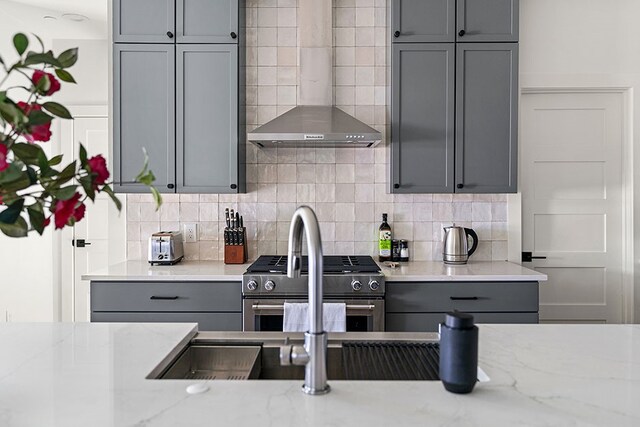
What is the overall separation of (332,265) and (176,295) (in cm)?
93

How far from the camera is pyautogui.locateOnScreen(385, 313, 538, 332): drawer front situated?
2805 millimetres

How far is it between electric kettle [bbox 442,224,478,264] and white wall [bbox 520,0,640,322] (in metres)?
1.15

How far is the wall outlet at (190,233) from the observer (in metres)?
3.44

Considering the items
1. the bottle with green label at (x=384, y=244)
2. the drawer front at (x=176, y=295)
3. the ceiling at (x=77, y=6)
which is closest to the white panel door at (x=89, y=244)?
the ceiling at (x=77, y=6)

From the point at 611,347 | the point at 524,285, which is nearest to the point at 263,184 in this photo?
the point at 524,285

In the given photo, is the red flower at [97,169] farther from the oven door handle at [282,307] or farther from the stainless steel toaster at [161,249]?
the stainless steel toaster at [161,249]

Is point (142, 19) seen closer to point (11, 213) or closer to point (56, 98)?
point (56, 98)

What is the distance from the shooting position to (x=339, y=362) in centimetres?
143

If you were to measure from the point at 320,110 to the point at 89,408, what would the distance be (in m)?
2.48

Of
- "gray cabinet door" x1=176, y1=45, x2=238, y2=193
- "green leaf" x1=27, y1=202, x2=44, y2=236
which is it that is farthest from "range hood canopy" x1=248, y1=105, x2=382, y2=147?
"green leaf" x1=27, y1=202, x2=44, y2=236

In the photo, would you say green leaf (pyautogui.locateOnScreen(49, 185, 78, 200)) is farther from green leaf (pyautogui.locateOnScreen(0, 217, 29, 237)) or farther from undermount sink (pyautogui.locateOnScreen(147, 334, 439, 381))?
undermount sink (pyautogui.locateOnScreen(147, 334, 439, 381))

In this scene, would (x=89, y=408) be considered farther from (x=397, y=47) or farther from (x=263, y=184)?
(x=397, y=47)

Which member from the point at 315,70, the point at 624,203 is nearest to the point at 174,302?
the point at 315,70

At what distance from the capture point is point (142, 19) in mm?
3076
